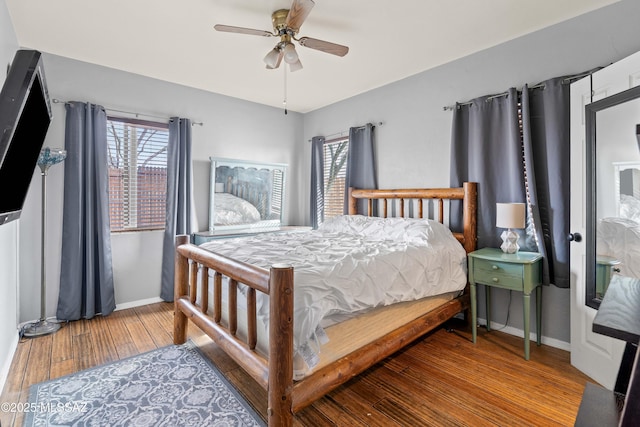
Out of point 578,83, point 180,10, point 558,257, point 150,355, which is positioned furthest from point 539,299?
point 180,10

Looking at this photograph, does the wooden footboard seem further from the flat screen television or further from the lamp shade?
the lamp shade

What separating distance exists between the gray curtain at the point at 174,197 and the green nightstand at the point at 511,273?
10.6ft

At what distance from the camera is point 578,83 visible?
240cm

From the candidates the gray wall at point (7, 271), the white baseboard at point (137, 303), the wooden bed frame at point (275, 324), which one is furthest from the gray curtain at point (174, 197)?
the gray wall at point (7, 271)

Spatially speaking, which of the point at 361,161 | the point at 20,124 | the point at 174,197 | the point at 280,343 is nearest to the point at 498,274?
the point at 280,343

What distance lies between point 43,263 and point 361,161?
3539mm

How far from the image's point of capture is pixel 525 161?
9.04 feet

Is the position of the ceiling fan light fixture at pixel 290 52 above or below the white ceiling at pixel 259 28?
below

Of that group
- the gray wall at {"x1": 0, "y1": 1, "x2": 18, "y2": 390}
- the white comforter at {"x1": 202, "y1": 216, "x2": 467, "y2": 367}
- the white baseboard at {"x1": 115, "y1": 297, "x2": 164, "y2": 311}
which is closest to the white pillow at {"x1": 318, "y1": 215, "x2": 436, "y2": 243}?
the white comforter at {"x1": 202, "y1": 216, "x2": 467, "y2": 367}

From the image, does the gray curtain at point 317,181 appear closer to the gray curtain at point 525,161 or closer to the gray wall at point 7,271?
the gray curtain at point 525,161

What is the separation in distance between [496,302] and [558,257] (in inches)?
28.6

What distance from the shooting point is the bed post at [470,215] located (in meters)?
3.09

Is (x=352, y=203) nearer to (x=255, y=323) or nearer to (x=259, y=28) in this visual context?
(x=259, y=28)

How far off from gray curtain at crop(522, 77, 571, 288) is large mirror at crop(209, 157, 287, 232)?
125 inches
